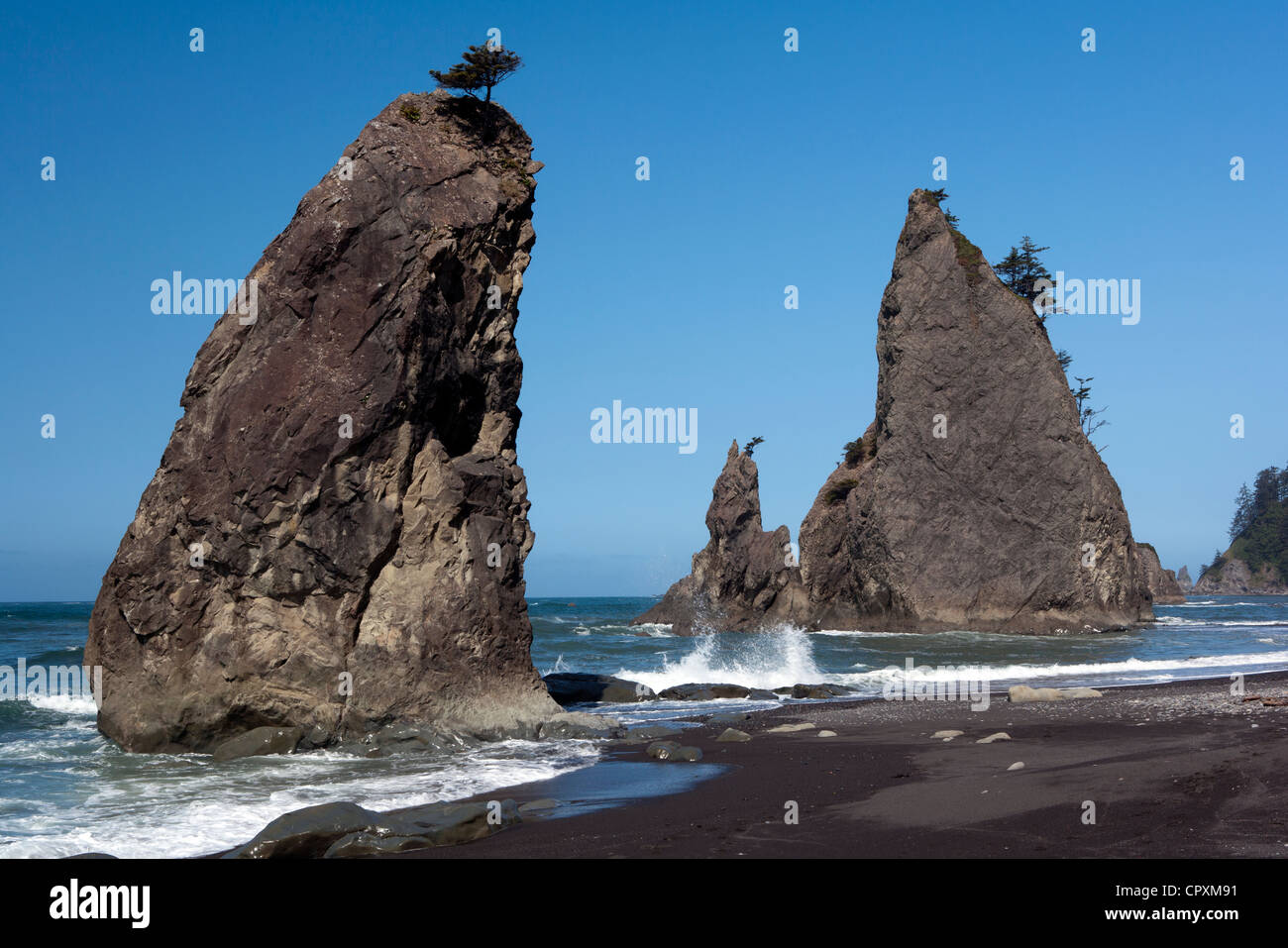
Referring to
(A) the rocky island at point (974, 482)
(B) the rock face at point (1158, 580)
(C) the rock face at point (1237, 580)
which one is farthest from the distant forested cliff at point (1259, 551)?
(A) the rocky island at point (974, 482)

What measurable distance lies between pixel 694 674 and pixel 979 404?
38.3 m

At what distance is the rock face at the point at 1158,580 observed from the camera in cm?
11862

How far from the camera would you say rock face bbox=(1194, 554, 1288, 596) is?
158 m

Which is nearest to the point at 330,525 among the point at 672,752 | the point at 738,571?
the point at 672,752

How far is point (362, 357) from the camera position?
669 inches

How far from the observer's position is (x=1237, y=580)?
164250 mm

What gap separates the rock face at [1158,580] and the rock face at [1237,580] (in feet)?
136

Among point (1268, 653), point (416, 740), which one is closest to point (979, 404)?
point (1268, 653)

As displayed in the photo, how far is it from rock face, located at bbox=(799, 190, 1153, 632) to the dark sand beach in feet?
140

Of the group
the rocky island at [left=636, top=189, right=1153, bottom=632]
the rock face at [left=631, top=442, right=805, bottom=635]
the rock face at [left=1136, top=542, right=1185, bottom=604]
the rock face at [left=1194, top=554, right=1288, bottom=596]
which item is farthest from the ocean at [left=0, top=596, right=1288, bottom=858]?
the rock face at [left=1194, top=554, right=1288, bottom=596]

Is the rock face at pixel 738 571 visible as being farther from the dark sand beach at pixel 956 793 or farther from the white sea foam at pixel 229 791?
the white sea foam at pixel 229 791

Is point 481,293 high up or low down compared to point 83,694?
up
